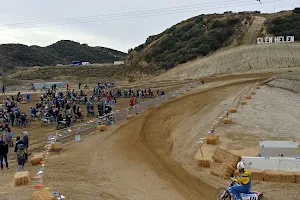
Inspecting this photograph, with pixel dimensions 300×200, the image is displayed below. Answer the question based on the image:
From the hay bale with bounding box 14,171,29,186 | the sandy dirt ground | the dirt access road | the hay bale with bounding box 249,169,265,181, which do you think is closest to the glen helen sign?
the sandy dirt ground

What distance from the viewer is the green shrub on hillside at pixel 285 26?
7050 centimetres

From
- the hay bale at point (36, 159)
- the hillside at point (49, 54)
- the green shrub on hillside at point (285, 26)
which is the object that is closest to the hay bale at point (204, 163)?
the hay bale at point (36, 159)

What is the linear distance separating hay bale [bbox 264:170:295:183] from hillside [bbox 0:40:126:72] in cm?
10853

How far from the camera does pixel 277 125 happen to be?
22.9 meters

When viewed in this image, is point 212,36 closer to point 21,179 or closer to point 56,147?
point 56,147

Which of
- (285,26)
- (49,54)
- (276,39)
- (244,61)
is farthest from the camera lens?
(49,54)

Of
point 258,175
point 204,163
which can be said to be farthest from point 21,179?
point 258,175

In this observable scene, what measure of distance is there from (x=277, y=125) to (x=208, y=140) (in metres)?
6.84

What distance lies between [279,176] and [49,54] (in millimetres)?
147081

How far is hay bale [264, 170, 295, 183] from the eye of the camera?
12500 millimetres

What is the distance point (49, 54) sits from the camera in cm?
15012

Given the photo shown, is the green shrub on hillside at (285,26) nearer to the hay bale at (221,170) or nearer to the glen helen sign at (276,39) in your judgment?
the glen helen sign at (276,39)

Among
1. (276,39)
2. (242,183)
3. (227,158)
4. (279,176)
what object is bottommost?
(279,176)

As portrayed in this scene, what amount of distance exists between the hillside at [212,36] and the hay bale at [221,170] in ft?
200
